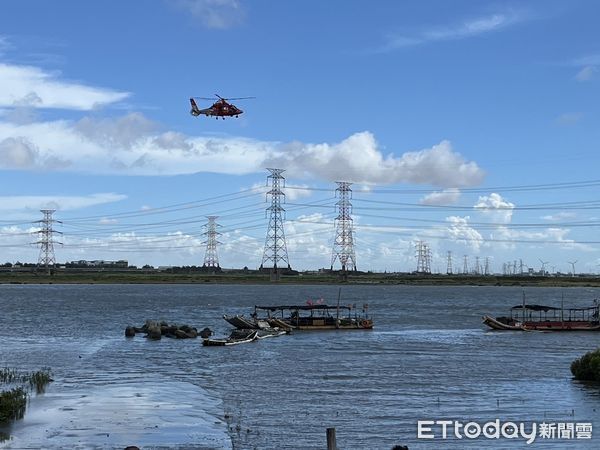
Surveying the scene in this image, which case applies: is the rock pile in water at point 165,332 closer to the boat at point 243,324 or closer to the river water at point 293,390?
the river water at point 293,390

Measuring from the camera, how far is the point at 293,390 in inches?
1737

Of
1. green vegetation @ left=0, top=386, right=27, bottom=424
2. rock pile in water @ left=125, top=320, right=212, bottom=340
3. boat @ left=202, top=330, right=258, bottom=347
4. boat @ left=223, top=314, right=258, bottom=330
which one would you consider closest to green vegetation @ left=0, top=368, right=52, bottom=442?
green vegetation @ left=0, top=386, right=27, bottom=424

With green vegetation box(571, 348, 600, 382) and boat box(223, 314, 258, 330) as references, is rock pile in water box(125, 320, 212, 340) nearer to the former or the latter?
boat box(223, 314, 258, 330)

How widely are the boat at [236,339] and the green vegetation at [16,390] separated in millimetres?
20259

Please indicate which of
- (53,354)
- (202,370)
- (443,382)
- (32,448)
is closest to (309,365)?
(202,370)

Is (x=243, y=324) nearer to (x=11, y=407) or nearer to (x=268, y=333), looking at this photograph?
(x=268, y=333)

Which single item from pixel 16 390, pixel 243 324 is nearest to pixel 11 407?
pixel 16 390

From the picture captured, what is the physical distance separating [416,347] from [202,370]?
24490mm

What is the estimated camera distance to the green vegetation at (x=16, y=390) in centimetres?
3328

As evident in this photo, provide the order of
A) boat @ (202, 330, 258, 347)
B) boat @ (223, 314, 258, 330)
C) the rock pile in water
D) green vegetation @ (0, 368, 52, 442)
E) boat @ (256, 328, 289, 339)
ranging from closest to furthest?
green vegetation @ (0, 368, 52, 442), boat @ (202, 330, 258, 347), the rock pile in water, boat @ (256, 328, 289, 339), boat @ (223, 314, 258, 330)

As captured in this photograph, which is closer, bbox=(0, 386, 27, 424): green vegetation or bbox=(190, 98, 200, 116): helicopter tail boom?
bbox=(0, 386, 27, 424): green vegetation

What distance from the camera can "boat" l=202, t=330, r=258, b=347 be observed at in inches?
2744

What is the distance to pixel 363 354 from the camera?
64.7 meters

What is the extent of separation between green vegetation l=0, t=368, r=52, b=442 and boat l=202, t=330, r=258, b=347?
66.5ft
